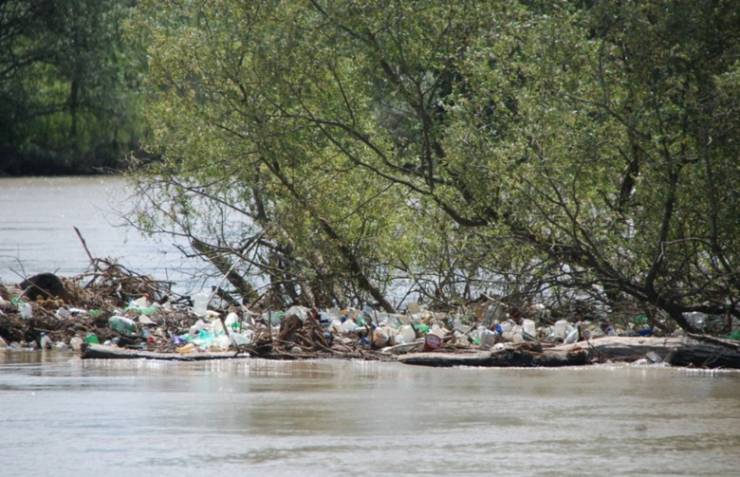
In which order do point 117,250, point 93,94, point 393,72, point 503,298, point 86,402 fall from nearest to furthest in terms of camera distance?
point 86,402
point 503,298
point 393,72
point 117,250
point 93,94

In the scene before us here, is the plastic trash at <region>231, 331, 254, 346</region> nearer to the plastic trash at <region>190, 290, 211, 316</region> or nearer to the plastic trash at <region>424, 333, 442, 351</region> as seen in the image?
the plastic trash at <region>190, 290, 211, 316</region>

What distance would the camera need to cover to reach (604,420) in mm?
10867

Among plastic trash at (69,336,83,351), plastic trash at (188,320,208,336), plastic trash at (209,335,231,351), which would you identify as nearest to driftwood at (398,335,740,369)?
plastic trash at (209,335,231,351)

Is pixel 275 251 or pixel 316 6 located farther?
pixel 275 251

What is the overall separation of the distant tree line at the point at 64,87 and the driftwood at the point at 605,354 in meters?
49.1

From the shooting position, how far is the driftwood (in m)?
13.6

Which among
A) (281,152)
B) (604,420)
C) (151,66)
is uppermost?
(151,66)

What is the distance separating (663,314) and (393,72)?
13.1ft

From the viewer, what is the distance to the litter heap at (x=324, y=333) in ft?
46.0

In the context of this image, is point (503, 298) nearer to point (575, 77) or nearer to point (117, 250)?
point (575, 77)

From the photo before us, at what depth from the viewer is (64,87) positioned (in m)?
65.1

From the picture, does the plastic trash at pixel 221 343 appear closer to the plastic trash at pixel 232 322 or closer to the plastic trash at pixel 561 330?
the plastic trash at pixel 232 322

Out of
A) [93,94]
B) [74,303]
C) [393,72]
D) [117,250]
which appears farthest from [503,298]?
[93,94]

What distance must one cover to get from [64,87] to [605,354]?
53.5 m
